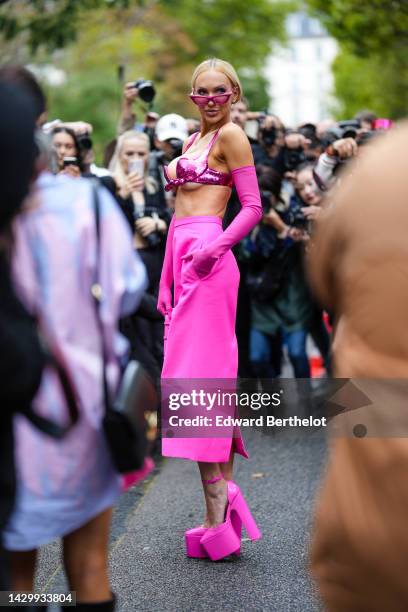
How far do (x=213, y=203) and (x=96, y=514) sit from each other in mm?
2663

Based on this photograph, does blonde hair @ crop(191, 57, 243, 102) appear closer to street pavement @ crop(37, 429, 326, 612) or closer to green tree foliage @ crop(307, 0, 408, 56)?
street pavement @ crop(37, 429, 326, 612)

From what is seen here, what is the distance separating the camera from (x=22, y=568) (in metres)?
3.52

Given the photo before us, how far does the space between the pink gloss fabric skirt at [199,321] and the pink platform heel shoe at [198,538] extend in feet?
0.95

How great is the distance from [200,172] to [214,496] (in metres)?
1.56

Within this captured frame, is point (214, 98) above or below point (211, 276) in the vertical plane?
above

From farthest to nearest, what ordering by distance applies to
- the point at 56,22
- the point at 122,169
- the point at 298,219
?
the point at 56,22, the point at 298,219, the point at 122,169

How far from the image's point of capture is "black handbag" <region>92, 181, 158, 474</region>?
3225 mm

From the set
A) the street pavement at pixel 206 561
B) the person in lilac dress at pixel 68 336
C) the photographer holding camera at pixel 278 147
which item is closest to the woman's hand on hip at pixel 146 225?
the photographer holding camera at pixel 278 147

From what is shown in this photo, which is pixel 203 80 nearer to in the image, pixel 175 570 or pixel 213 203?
pixel 213 203

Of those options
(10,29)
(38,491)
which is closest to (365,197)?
(38,491)

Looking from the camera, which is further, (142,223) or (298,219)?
(298,219)

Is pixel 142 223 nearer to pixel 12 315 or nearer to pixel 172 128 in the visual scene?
pixel 172 128

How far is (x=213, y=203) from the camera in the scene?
5.80 m

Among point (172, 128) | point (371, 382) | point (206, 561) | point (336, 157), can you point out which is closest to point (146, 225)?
point (172, 128)
